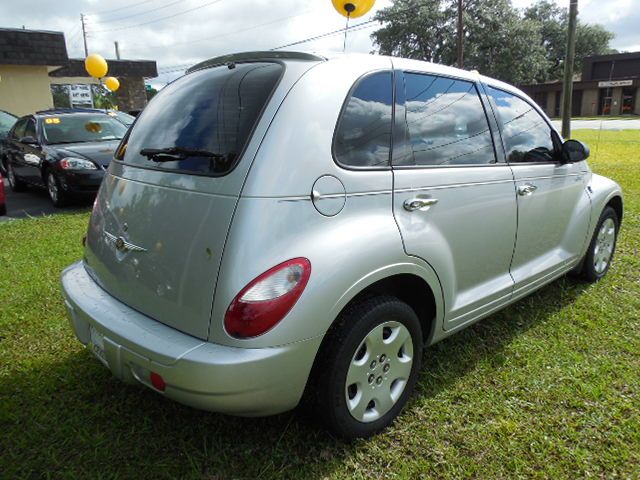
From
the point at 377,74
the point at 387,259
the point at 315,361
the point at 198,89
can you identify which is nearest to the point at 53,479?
the point at 315,361

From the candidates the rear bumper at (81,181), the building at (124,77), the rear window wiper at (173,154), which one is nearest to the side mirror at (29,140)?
the rear bumper at (81,181)

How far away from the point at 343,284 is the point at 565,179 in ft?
7.23

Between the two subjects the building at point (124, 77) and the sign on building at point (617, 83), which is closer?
the building at point (124, 77)

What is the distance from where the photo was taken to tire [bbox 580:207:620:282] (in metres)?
3.85

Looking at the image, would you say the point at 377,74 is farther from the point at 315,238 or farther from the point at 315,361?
the point at 315,361

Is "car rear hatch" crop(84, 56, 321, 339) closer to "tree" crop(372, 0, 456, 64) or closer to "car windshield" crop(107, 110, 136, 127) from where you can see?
"car windshield" crop(107, 110, 136, 127)

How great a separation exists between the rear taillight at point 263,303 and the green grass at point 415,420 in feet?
2.39

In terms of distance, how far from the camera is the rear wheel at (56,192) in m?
7.31

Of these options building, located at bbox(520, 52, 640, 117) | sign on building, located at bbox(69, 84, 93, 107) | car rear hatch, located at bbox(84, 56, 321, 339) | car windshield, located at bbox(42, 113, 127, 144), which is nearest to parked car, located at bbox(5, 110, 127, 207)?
car windshield, located at bbox(42, 113, 127, 144)

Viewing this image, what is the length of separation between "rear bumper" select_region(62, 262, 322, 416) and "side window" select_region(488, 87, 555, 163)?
1882 mm

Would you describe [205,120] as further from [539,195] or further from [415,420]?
[539,195]

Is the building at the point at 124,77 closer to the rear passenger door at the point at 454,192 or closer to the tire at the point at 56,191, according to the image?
the tire at the point at 56,191

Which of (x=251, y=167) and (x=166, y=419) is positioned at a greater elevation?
(x=251, y=167)

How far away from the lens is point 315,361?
196 centimetres
